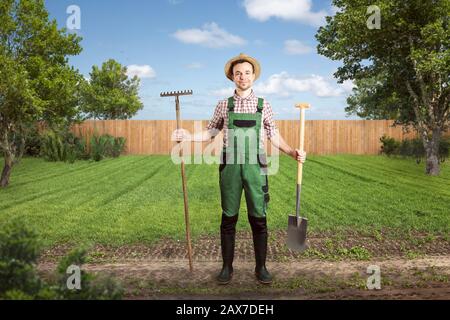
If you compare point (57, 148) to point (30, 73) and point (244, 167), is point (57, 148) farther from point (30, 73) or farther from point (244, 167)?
point (244, 167)

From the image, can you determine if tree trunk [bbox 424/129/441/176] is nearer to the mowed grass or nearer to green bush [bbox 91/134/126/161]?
the mowed grass

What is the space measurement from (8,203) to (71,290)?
7389mm

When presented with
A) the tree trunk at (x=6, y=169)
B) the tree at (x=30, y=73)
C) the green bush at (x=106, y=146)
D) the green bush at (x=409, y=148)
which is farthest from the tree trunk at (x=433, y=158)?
the green bush at (x=106, y=146)

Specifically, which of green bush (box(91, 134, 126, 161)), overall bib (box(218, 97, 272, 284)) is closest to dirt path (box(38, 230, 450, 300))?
overall bib (box(218, 97, 272, 284))

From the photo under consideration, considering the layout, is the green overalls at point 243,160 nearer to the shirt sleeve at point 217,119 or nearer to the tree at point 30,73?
the shirt sleeve at point 217,119

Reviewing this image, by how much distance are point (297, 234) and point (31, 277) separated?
9.02ft

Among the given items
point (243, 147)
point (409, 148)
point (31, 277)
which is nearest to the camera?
point (31, 277)

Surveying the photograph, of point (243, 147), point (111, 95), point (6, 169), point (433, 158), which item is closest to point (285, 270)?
point (243, 147)

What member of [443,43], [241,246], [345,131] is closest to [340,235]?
[241,246]

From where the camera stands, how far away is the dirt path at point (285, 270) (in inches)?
175

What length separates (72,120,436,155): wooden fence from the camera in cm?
2325

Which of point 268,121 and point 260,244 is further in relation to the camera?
point 260,244

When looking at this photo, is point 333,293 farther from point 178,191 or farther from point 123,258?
point 178,191

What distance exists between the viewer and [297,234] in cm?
463
